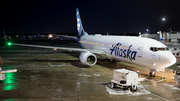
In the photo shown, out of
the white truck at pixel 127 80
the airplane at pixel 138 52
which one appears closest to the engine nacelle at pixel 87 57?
the airplane at pixel 138 52

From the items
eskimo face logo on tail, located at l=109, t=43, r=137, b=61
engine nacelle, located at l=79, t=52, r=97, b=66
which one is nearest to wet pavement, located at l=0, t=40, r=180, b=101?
eskimo face logo on tail, located at l=109, t=43, r=137, b=61

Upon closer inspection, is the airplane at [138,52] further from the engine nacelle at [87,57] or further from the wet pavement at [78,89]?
the wet pavement at [78,89]

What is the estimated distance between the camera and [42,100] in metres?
9.65

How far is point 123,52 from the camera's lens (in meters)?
16.8

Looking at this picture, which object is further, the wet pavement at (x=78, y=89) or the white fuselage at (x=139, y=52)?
the white fuselage at (x=139, y=52)

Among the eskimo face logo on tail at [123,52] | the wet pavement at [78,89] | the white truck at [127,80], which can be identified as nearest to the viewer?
the wet pavement at [78,89]

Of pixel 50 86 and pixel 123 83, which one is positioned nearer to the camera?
A: pixel 123 83

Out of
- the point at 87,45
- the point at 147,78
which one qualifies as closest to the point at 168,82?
the point at 147,78

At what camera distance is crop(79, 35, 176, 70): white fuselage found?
13.6 metres

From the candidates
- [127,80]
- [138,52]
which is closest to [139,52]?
[138,52]

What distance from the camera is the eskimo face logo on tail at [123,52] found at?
15639mm

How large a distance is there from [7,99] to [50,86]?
3183 millimetres

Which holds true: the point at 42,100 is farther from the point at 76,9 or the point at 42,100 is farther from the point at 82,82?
the point at 76,9

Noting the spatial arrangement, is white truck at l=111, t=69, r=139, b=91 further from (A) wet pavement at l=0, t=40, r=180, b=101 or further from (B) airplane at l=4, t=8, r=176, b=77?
(B) airplane at l=4, t=8, r=176, b=77
